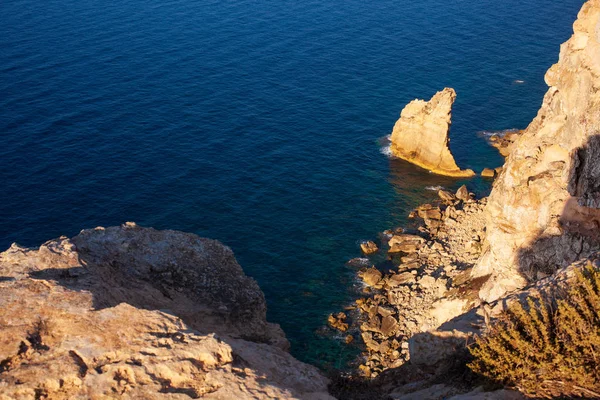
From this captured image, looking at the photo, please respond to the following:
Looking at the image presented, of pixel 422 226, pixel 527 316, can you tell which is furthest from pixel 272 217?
pixel 527 316

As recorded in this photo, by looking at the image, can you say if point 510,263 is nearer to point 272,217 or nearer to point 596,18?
point 596,18

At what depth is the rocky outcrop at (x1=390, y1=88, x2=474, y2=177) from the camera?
73.6 m

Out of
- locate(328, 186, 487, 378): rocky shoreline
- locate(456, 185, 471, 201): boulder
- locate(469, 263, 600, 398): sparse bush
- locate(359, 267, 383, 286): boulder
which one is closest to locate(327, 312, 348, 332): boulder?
locate(328, 186, 487, 378): rocky shoreline

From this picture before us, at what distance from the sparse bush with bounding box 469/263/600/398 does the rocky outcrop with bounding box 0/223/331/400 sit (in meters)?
5.65

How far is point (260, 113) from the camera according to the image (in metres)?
83.8

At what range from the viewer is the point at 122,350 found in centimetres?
1691

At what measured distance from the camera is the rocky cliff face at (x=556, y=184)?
32.7 meters

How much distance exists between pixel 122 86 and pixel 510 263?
219 ft

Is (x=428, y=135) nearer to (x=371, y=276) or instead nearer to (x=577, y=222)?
(x=371, y=276)

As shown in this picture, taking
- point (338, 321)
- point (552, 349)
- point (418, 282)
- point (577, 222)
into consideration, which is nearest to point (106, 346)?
point (552, 349)

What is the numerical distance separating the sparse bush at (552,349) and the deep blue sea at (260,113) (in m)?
30.2

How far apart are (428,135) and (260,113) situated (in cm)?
2411

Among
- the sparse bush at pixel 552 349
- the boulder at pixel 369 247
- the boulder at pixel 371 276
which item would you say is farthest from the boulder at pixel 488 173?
the sparse bush at pixel 552 349

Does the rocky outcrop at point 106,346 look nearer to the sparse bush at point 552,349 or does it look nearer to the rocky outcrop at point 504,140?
the sparse bush at point 552,349
